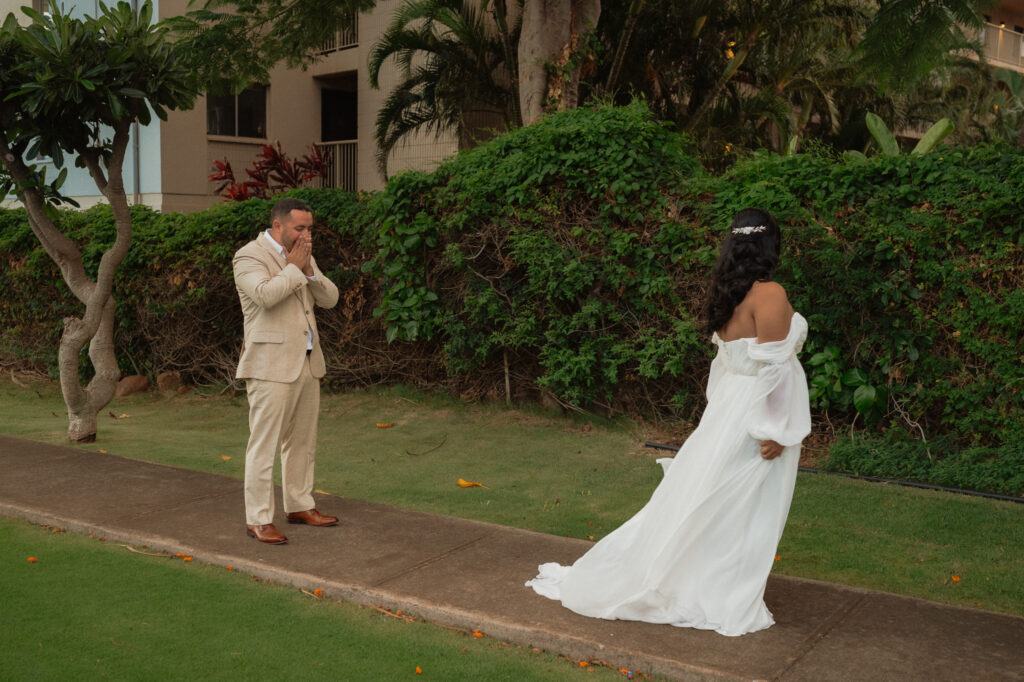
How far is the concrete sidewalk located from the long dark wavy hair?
1.52m

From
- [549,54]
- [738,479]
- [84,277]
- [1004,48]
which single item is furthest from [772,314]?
[1004,48]

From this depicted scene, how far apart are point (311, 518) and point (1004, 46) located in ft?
109

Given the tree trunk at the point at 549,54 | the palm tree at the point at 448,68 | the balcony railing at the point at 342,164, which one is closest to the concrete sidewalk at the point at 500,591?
the tree trunk at the point at 549,54

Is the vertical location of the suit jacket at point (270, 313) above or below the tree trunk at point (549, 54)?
below

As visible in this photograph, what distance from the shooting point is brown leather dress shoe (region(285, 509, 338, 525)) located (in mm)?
6039

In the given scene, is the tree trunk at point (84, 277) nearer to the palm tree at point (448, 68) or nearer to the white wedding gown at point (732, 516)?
the white wedding gown at point (732, 516)

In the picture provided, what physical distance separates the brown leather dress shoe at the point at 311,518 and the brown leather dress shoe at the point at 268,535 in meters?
0.37

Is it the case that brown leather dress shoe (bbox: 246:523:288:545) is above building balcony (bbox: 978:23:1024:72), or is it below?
below

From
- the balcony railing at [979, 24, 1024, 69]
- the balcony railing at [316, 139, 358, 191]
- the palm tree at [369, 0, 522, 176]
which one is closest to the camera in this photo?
the palm tree at [369, 0, 522, 176]

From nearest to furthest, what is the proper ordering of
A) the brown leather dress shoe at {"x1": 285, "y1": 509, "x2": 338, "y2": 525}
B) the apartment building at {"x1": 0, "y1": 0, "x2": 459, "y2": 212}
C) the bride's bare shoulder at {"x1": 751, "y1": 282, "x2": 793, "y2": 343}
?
1. the bride's bare shoulder at {"x1": 751, "y1": 282, "x2": 793, "y2": 343}
2. the brown leather dress shoe at {"x1": 285, "y1": 509, "x2": 338, "y2": 525}
3. the apartment building at {"x1": 0, "y1": 0, "x2": 459, "y2": 212}

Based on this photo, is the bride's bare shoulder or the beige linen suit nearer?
the bride's bare shoulder

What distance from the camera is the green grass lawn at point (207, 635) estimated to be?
4027 mm

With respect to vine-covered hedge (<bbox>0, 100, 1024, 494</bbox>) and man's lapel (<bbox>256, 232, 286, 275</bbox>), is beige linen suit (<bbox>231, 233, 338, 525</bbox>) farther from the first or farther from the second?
vine-covered hedge (<bbox>0, 100, 1024, 494</bbox>)

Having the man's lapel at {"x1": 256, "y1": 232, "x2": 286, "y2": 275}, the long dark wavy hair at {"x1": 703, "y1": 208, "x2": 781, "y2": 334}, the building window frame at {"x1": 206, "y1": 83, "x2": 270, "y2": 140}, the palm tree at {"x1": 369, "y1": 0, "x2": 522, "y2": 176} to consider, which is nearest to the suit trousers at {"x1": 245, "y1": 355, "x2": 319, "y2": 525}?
the man's lapel at {"x1": 256, "y1": 232, "x2": 286, "y2": 275}
